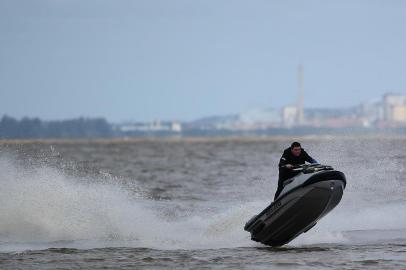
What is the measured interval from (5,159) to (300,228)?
36.5ft

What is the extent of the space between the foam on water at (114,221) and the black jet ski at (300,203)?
0.82m

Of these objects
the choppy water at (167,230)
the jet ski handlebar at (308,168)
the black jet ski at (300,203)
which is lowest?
the choppy water at (167,230)

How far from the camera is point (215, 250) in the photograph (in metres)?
17.5

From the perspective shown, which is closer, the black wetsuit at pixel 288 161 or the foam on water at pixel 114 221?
the black wetsuit at pixel 288 161

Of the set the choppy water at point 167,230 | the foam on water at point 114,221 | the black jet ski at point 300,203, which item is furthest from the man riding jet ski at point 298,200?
the foam on water at point 114,221

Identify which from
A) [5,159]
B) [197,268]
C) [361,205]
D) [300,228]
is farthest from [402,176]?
[197,268]

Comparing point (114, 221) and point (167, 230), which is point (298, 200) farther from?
point (114, 221)

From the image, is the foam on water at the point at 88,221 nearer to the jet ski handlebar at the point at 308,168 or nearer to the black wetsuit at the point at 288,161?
the black wetsuit at the point at 288,161

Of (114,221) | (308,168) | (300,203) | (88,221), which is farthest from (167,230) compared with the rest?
(308,168)

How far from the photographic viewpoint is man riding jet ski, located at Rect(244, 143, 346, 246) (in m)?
17.0

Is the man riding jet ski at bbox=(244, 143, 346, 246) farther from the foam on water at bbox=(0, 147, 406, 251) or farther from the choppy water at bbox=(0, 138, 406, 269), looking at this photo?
the foam on water at bbox=(0, 147, 406, 251)

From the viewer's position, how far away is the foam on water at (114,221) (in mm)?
18922

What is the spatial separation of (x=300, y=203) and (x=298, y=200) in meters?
0.07

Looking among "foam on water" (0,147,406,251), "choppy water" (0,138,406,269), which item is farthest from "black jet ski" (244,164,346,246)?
"foam on water" (0,147,406,251)
